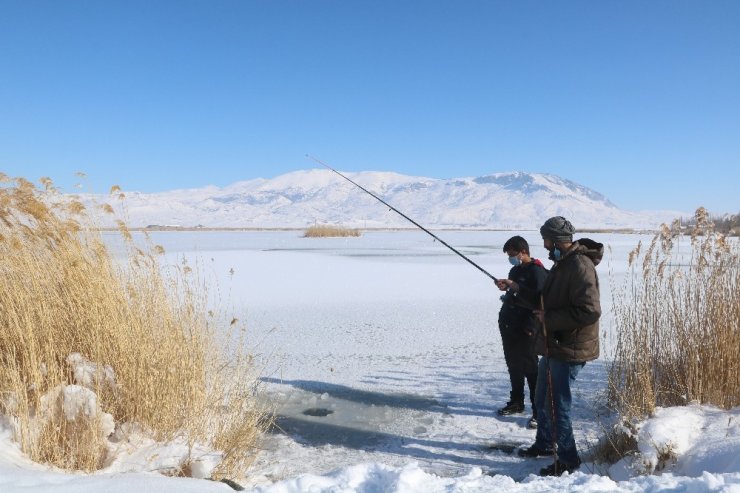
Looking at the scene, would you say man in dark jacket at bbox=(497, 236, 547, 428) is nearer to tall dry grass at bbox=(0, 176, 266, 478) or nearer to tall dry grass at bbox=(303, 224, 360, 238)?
tall dry grass at bbox=(0, 176, 266, 478)

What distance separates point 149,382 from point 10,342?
810mm

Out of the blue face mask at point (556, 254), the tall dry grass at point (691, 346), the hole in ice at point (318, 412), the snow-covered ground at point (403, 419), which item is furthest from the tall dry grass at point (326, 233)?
the blue face mask at point (556, 254)

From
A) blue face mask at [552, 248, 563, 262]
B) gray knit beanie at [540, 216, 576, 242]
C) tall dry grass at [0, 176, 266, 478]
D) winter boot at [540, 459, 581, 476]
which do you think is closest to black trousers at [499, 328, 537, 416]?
winter boot at [540, 459, 581, 476]

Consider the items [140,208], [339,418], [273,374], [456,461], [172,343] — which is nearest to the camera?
[172,343]

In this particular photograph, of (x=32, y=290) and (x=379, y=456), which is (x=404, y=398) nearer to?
(x=379, y=456)

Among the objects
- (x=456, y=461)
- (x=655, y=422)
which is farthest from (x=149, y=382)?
(x=655, y=422)

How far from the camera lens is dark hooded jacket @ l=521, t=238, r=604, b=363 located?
2865 millimetres

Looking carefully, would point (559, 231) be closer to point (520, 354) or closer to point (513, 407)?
point (520, 354)

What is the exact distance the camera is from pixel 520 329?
408 cm

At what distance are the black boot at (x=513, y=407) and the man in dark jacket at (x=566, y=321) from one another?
105 centimetres

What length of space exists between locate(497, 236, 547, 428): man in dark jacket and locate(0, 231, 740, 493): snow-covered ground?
186mm

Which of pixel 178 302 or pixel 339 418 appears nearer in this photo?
pixel 178 302

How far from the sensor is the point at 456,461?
3406mm

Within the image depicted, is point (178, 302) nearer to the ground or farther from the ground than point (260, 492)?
farther from the ground
